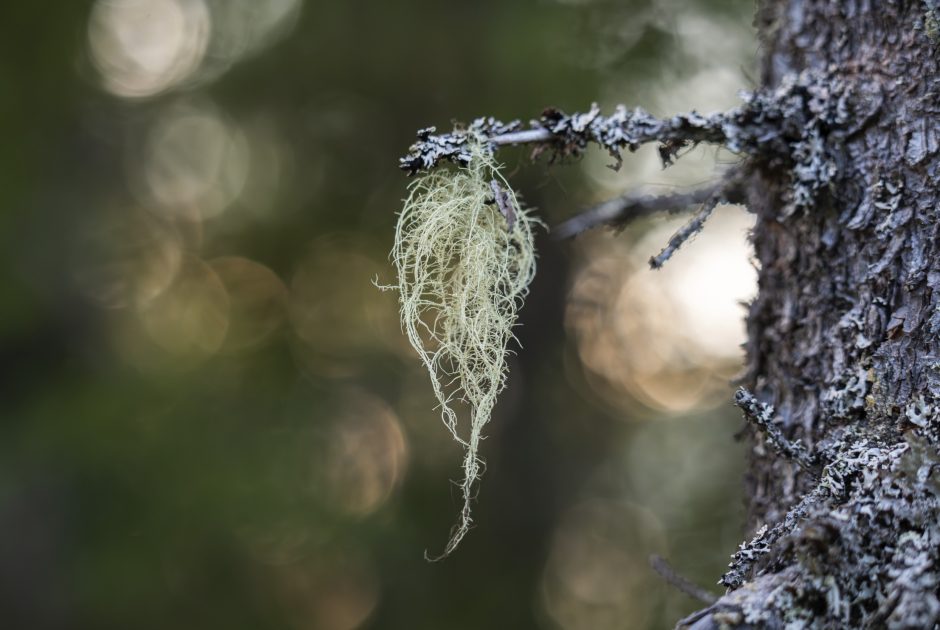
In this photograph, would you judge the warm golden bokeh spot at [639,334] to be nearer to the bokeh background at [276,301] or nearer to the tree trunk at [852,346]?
the bokeh background at [276,301]

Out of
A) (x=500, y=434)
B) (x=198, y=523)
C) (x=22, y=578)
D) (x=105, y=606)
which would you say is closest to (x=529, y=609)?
(x=500, y=434)

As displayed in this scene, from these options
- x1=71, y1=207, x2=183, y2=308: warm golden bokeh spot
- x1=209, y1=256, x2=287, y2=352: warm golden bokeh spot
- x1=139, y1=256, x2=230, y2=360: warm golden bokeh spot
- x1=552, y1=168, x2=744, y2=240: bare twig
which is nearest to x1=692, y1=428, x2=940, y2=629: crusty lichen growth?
x1=552, y1=168, x2=744, y2=240: bare twig

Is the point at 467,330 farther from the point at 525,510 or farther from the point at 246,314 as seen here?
the point at 246,314

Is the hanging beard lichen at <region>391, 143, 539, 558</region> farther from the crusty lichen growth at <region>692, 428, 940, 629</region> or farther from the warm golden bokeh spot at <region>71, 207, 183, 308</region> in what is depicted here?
the warm golden bokeh spot at <region>71, 207, 183, 308</region>

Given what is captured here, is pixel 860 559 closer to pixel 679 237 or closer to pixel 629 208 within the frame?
pixel 679 237

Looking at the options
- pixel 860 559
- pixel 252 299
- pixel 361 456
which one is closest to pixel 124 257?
pixel 252 299

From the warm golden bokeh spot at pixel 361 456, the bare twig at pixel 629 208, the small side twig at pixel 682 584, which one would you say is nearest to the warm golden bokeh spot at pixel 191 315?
the warm golden bokeh spot at pixel 361 456
